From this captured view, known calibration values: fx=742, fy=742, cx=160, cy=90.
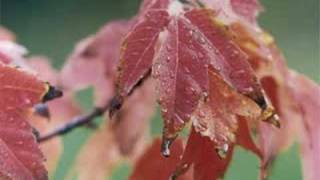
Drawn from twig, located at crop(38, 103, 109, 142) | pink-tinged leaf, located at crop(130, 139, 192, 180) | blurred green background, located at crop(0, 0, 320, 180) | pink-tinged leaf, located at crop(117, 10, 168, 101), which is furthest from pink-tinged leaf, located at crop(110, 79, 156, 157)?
blurred green background, located at crop(0, 0, 320, 180)

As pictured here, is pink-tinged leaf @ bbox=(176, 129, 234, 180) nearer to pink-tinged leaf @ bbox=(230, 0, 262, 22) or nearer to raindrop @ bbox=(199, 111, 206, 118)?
raindrop @ bbox=(199, 111, 206, 118)

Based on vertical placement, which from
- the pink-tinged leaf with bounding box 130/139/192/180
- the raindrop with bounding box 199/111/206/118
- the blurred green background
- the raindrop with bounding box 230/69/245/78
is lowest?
the blurred green background

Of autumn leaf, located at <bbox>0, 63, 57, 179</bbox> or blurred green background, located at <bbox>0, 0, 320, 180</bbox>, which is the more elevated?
autumn leaf, located at <bbox>0, 63, 57, 179</bbox>

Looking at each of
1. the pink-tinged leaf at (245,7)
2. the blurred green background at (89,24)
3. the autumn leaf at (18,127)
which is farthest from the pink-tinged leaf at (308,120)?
the blurred green background at (89,24)

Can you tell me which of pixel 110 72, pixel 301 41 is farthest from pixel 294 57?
pixel 110 72

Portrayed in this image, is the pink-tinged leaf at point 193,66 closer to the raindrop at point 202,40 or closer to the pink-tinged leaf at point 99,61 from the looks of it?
the raindrop at point 202,40

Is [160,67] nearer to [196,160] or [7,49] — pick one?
[196,160]

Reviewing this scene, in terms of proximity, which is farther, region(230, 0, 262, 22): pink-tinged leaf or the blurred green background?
the blurred green background

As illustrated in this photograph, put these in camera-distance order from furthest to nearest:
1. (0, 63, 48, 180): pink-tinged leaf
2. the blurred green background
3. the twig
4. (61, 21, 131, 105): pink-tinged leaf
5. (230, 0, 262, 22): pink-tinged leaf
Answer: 1. the blurred green background
2. (61, 21, 131, 105): pink-tinged leaf
3. the twig
4. (230, 0, 262, 22): pink-tinged leaf
5. (0, 63, 48, 180): pink-tinged leaf
